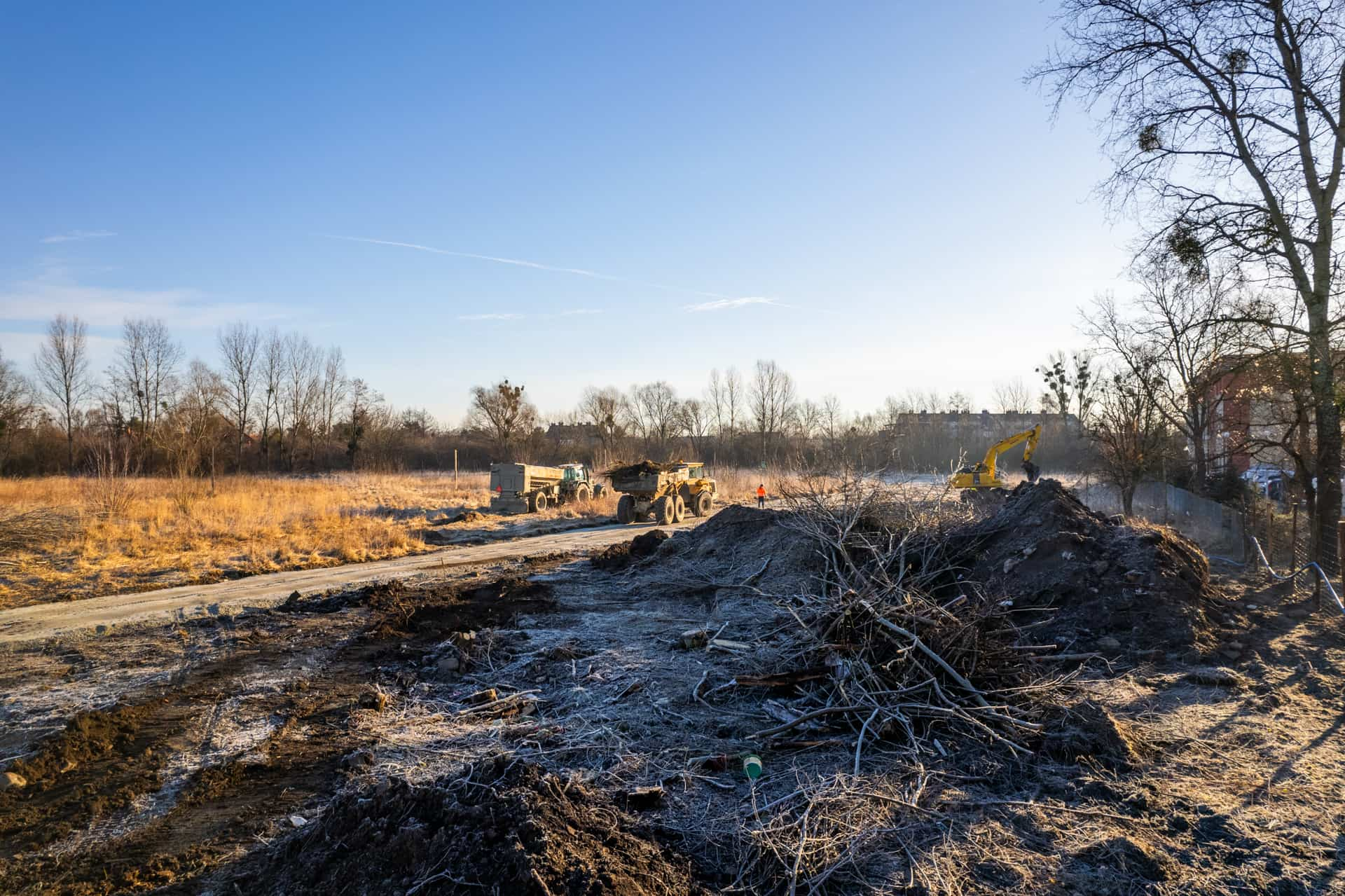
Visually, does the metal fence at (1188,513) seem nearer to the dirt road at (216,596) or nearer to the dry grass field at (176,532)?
the dirt road at (216,596)

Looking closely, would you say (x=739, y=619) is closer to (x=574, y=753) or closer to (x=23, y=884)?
(x=574, y=753)

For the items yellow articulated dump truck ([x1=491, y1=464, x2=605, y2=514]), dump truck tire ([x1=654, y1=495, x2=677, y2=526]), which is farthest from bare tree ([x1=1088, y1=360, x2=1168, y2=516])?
yellow articulated dump truck ([x1=491, y1=464, x2=605, y2=514])

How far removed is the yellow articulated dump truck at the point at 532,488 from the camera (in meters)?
26.2

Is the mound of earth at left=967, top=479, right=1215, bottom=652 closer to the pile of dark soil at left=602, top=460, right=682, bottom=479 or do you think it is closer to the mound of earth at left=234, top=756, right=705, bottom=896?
the mound of earth at left=234, top=756, right=705, bottom=896

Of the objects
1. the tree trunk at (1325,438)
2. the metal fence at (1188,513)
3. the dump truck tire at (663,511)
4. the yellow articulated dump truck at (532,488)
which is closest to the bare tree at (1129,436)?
the metal fence at (1188,513)

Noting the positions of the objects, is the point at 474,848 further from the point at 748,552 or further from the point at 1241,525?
the point at 1241,525

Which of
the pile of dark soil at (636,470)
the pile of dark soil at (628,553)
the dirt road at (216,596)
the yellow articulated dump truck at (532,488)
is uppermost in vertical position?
the pile of dark soil at (636,470)

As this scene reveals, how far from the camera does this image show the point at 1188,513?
18.1 meters

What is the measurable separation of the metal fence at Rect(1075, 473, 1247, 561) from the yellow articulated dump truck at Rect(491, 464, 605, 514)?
56.7 feet

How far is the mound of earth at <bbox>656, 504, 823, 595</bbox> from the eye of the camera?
11.9 m

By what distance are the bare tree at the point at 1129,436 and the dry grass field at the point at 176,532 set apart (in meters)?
15.9

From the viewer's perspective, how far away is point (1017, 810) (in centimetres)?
460

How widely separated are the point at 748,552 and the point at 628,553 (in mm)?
2832

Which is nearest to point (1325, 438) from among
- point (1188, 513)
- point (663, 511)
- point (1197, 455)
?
point (1188, 513)
